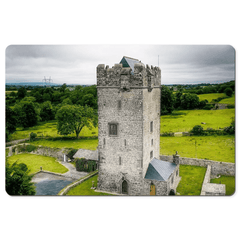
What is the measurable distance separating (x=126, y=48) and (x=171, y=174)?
27.8 ft

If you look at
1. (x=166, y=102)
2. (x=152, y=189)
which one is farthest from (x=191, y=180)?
(x=166, y=102)

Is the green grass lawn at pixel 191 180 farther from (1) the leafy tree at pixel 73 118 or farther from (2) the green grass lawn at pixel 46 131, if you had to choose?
(1) the leafy tree at pixel 73 118

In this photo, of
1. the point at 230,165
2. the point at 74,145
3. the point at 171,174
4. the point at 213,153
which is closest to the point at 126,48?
the point at 171,174

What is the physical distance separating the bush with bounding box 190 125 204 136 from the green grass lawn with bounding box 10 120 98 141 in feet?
38.3

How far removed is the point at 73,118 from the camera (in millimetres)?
30312

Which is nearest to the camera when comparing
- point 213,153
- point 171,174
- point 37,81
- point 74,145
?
point 171,174

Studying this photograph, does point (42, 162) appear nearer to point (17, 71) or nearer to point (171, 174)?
point (17, 71)

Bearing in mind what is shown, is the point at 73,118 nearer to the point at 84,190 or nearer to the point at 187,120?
the point at 187,120

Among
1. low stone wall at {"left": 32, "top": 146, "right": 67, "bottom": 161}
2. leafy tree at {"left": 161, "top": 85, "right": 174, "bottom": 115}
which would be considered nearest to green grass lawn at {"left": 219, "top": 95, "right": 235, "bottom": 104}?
leafy tree at {"left": 161, "top": 85, "right": 174, "bottom": 115}

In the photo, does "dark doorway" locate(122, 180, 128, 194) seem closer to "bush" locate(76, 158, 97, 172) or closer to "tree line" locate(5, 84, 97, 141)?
"bush" locate(76, 158, 97, 172)

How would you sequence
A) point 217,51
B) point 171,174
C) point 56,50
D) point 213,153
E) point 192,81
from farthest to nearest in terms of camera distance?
point 213,153 < point 192,81 < point 171,174 < point 56,50 < point 217,51

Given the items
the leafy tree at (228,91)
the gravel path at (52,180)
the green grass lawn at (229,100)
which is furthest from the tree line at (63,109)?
the leafy tree at (228,91)

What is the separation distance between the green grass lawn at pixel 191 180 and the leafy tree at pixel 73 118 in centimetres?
1474

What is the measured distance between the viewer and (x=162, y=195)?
48.0 ft
